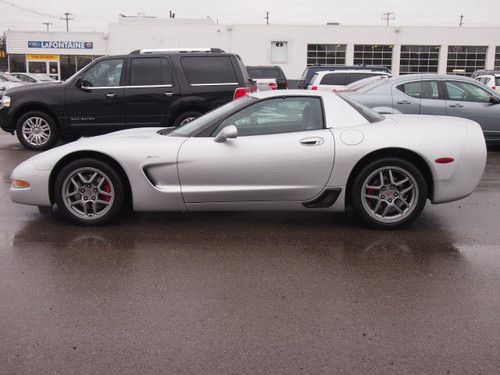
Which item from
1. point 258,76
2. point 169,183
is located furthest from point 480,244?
point 258,76

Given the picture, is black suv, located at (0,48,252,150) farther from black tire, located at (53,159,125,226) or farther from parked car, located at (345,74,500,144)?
black tire, located at (53,159,125,226)

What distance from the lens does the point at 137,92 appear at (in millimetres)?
10422

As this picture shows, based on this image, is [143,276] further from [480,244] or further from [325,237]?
[480,244]

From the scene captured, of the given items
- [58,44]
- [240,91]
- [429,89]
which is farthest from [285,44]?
[240,91]

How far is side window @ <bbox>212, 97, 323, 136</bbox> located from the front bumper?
1.71 meters

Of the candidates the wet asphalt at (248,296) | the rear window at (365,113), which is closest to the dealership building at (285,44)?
the rear window at (365,113)

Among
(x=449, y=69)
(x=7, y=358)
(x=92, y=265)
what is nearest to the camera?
(x=7, y=358)

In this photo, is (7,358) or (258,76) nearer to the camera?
(7,358)

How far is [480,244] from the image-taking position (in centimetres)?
520

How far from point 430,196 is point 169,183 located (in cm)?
252

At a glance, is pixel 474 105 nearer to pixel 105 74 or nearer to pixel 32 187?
pixel 105 74

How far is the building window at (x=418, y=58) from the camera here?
4191 centimetres

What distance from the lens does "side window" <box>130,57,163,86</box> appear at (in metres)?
10.5

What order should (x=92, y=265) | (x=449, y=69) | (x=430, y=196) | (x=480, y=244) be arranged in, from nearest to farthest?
(x=92, y=265)
(x=480, y=244)
(x=430, y=196)
(x=449, y=69)
